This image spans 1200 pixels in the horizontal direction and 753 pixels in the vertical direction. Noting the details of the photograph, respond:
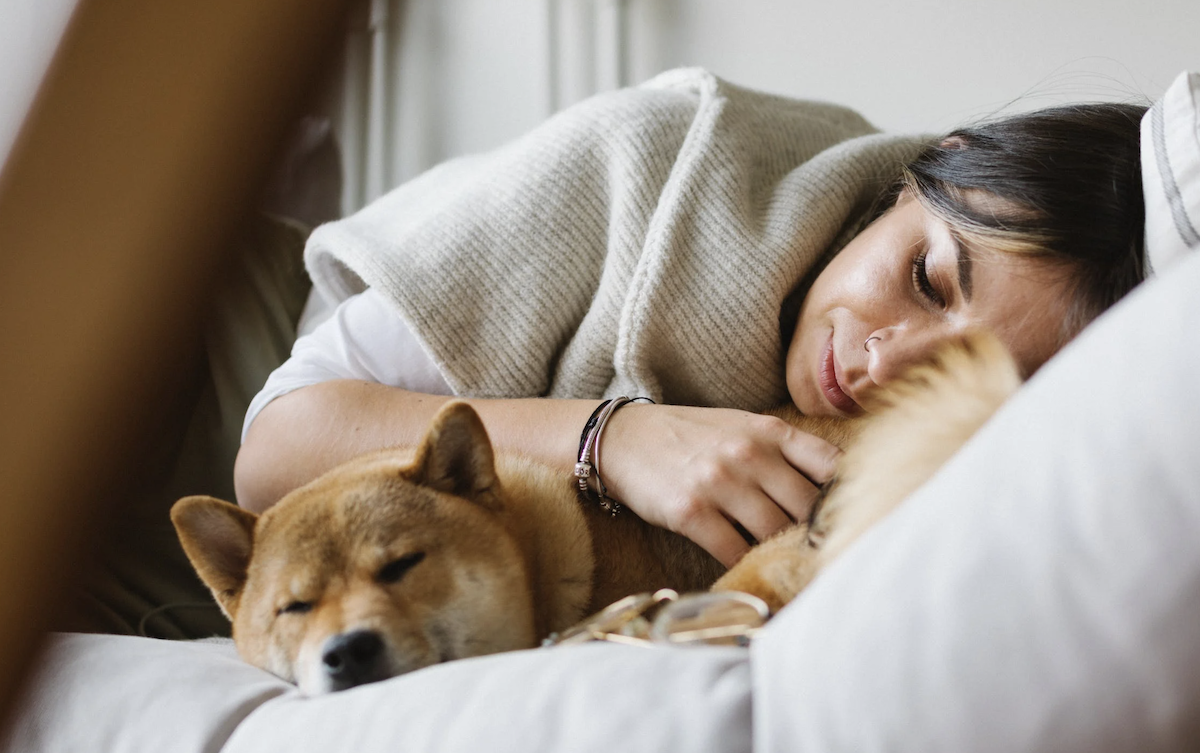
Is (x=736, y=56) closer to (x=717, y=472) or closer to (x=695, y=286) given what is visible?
(x=695, y=286)

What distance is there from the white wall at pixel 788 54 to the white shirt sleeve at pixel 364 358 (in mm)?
770

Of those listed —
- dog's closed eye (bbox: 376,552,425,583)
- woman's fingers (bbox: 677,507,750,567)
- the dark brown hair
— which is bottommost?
woman's fingers (bbox: 677,507,750,567)

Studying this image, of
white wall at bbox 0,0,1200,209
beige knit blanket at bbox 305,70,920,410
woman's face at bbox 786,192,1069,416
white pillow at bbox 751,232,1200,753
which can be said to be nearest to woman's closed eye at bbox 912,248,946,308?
woman's face at bbox 786,192,1069,416

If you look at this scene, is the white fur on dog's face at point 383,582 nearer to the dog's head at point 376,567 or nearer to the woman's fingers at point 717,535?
the dog's head at point 376,567

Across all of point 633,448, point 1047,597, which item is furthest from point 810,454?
point 1047,597

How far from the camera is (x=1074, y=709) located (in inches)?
13.6

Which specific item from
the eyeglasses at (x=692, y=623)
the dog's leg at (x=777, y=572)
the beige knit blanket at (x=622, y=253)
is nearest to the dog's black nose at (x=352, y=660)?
the eyeglasses at (x=692, y=623)

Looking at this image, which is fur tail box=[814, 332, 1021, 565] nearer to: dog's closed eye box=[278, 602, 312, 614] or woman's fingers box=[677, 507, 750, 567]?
woman's fingers box=[677, 507, 750, 567]

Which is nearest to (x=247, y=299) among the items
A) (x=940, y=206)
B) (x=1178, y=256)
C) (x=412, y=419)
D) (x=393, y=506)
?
(x=412, y=419)

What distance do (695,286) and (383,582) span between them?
46 centimetres

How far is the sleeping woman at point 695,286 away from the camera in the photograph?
0.76m

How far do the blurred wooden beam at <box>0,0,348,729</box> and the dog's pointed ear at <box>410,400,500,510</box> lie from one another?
0.24 metres

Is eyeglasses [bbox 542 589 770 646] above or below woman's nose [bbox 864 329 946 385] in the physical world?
below

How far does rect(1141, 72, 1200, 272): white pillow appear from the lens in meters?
0.67
